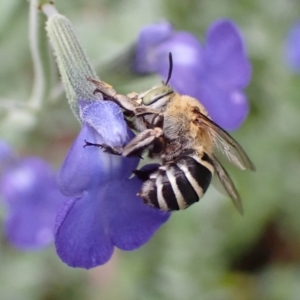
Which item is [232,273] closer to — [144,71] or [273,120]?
[273,120]

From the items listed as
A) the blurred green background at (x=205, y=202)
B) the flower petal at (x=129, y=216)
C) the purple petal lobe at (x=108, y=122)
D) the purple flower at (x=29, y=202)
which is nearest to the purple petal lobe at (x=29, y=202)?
the purple flower at (x=29, y=202)

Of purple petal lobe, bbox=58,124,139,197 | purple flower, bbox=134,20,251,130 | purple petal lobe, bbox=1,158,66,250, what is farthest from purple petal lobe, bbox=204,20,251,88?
purple petal lobe, bbox=1,158,66,250

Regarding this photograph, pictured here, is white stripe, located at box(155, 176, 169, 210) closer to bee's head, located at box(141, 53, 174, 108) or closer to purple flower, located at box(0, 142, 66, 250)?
bee's head, located at box(141, 53, 174, 108)

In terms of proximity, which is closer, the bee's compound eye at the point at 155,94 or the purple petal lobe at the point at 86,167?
the purple petal lobe at the point at 86,167

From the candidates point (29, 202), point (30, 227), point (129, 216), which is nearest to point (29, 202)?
point (29, 202)

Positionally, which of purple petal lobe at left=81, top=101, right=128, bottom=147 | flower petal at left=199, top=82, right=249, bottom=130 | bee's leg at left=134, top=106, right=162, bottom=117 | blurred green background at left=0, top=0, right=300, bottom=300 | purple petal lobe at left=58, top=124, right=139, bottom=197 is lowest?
blurred green background at left=0, top=0, right=300, bottom=300

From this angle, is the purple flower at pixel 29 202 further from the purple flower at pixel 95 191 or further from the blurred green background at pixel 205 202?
Answer: the purple flower at pixel 95 191

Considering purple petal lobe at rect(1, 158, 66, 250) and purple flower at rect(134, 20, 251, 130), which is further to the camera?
purple petal lobe at rect(1, 158, 66, 250)

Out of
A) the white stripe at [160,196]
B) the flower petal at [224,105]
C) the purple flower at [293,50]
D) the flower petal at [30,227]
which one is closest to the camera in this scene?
the white stripe at [160,196]
